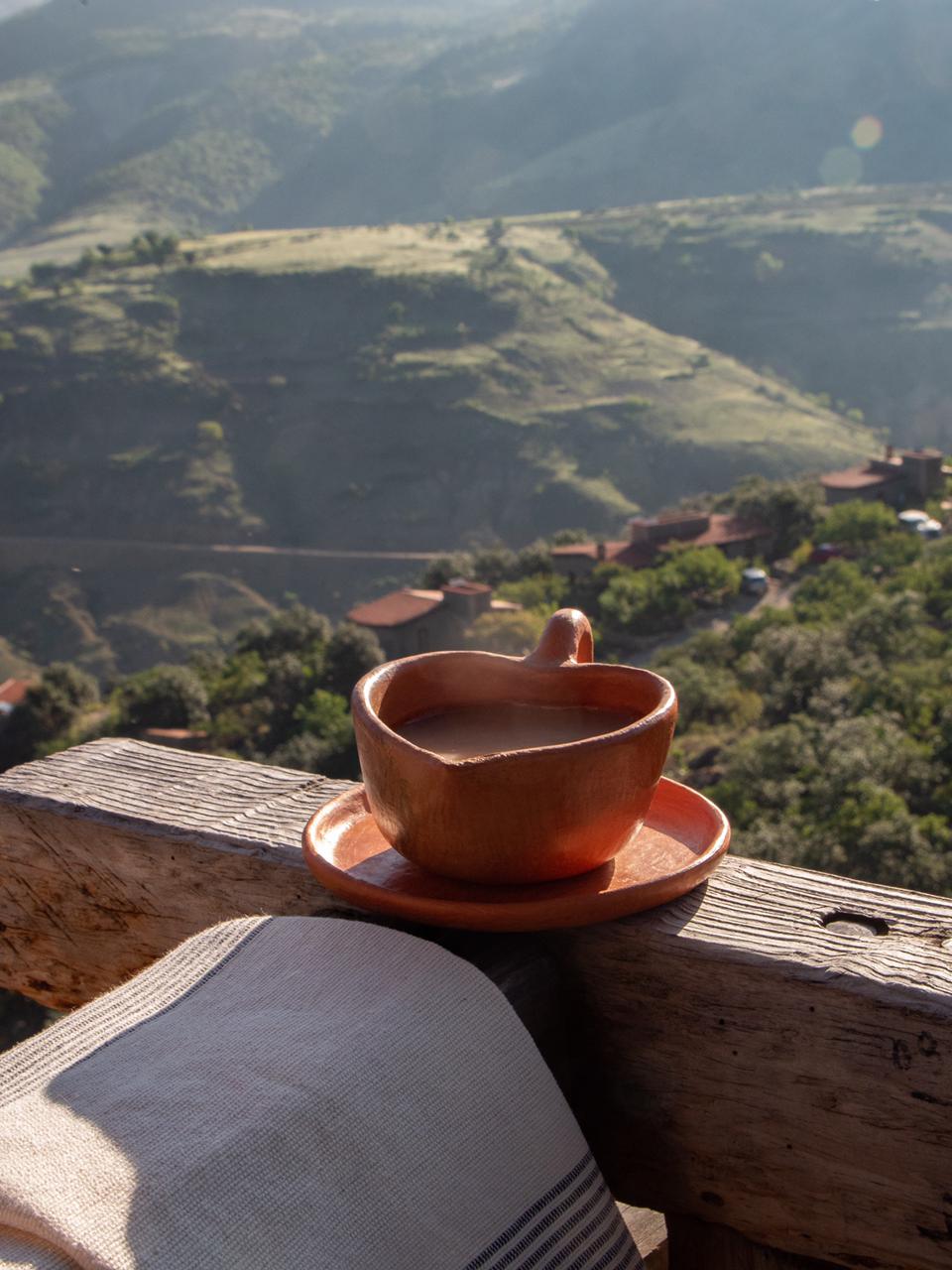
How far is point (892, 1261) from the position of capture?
3.13ft

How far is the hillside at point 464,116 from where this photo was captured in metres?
121

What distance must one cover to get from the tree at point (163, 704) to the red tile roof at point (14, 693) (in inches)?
140

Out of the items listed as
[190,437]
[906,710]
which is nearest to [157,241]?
[190,437]

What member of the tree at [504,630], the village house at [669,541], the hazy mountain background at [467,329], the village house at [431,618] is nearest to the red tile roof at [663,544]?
the village house at [669,541]

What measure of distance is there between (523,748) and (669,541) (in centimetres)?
3174

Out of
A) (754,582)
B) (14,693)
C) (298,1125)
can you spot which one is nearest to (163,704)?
(14,693)

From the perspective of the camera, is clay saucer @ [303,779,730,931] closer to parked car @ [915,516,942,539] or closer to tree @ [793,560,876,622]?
tree @ [793,560,876,622]

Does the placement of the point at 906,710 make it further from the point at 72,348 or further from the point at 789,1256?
the point at 72,348

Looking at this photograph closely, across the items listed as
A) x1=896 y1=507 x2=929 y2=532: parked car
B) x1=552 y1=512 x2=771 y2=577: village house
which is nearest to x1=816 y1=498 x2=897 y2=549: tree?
x1=896 y1=507 x2=929 y2=532: parked car

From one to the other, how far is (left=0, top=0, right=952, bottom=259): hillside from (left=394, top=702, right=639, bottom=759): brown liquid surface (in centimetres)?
10612

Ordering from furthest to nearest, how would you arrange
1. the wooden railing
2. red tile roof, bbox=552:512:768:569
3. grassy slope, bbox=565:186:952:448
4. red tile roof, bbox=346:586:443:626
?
grassy slope, bbox=565:186:952:448 → red tile roof, bbox=552:512:768:569 → red tile roof, bbox=346:586:443:626 → the wooden railing

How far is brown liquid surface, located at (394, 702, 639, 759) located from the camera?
3.88ft

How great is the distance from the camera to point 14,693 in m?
31.0

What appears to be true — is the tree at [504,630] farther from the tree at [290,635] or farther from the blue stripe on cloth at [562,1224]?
the blue stripe on cloth at [562,1224]
